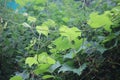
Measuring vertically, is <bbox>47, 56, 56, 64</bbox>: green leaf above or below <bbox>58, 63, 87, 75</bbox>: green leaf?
above

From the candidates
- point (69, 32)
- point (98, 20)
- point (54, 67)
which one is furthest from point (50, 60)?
point (98, 20)

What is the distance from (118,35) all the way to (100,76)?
0.82ft

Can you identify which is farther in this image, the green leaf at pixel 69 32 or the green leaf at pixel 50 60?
the green leaf at pixel 50 60

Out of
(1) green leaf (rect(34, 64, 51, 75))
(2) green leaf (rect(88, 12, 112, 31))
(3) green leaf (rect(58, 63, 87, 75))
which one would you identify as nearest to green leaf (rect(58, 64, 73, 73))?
(3) green leaf (rect(58, 63, 87, 75))

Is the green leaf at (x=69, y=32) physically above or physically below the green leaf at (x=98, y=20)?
below

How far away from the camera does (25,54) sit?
1.97 meters

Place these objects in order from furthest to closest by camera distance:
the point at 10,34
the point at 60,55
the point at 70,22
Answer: the point at 10,34
the point at 70,22
the point at 60,55

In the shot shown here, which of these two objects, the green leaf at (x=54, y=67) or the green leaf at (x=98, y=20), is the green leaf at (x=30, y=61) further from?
the green leaf at (x=98, y=20)

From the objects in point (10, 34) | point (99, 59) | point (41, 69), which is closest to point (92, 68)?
point (99, 59)

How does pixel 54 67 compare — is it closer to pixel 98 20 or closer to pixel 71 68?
pixel 71 68

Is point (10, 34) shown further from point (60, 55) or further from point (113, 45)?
point (113, 45)

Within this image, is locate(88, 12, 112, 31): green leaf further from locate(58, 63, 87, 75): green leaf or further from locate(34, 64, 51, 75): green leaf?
locate(34, 64, 51, 75): green leaf

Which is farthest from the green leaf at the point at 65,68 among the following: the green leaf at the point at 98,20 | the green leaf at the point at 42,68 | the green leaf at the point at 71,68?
the green leaf at the point at 98,20

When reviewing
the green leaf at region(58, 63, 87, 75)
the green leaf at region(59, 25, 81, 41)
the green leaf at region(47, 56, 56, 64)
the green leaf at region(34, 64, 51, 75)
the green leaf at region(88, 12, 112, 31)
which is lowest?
the green leaf at region(34, 64, 51, 75)
